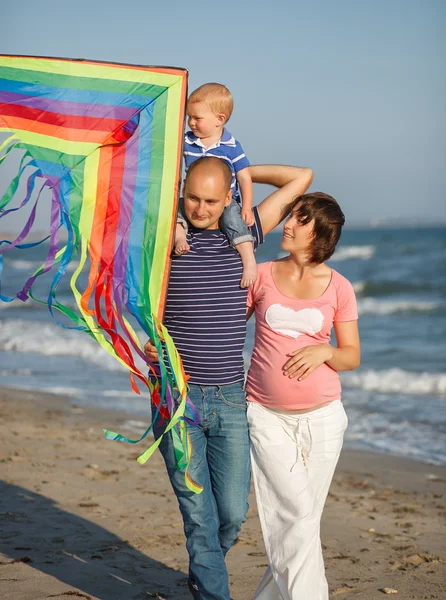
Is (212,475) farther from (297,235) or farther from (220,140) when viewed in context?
(220,140)

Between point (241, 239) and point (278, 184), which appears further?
point (278, 184)

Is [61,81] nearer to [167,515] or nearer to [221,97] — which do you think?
[221,97]

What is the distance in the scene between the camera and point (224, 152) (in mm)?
3643

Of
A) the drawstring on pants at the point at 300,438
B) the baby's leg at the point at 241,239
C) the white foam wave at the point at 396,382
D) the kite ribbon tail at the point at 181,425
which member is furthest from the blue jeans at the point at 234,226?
Result: the white foam wave at the point at 396,382

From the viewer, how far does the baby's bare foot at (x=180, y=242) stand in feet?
11.1

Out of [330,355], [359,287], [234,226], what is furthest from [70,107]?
[359,287]

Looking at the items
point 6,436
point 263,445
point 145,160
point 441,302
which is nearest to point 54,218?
point 145,160

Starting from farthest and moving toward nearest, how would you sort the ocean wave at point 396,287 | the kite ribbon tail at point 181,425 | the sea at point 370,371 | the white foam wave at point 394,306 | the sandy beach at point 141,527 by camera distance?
the ocean wave at point 396,287 → the white foam wave at point 394,306 → the sea at point 370,371 → the sandy beach at point 141,527 → the kite ribbon tail at point 181,425

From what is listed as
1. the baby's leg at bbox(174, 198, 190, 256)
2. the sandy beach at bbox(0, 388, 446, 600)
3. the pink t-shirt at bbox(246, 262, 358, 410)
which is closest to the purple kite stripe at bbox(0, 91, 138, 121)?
the baby's leg at bbox(174, 198, 190, 256)

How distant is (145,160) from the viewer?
3.38 m

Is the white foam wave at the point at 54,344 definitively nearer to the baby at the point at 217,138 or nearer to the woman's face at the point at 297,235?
the baby at the point at 217,138

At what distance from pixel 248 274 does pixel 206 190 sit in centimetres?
41

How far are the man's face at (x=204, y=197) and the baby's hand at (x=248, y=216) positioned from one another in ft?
0.50

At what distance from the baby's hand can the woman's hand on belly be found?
63 cm
